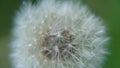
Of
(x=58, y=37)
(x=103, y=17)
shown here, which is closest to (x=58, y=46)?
(x=58, y=37)

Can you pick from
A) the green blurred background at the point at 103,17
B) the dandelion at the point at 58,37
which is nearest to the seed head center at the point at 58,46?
the dandelion at the point at 58,37

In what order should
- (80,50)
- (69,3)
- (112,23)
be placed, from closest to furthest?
(80,50)
(69,3)
(112,23)

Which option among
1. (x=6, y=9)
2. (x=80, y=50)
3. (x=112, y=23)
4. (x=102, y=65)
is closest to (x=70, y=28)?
(x=80, y=50)

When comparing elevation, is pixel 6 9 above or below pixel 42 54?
above

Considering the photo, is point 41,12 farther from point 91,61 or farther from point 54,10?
point 91,61

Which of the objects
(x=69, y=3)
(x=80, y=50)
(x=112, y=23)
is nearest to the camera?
(x=80, y=50)

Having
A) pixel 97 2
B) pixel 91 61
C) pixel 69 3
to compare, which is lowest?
pixel 91 61
